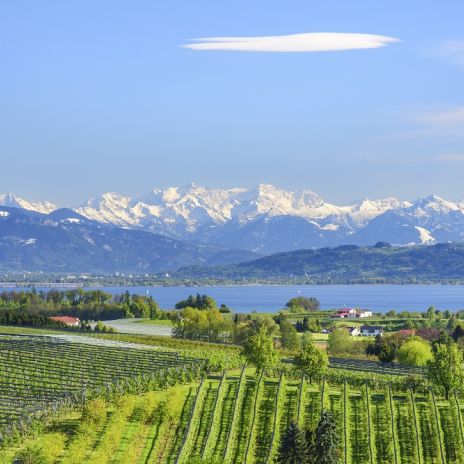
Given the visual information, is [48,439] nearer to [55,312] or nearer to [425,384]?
[425,384]

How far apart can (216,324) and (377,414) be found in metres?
59.3

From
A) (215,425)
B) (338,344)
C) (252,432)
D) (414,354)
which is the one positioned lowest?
(252,432)

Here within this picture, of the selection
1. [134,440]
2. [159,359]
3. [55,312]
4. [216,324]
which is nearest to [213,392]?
[134,440]

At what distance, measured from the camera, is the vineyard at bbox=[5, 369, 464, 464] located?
52781mm

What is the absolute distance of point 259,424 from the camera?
58438 mm

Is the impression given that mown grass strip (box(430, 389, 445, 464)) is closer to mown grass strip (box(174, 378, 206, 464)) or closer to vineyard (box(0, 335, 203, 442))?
mown grass strip (box(174, 378, 206, 464))

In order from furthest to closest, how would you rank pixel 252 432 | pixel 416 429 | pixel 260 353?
pixel 260 353
pixel 416 429
pixel 252 432

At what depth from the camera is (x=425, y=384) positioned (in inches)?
2731

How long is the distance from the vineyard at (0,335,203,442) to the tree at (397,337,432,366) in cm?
1882

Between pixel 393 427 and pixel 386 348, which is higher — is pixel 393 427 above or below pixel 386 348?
below

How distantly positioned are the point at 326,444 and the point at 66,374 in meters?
31.3

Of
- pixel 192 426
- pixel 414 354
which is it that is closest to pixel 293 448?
pixel 192 426

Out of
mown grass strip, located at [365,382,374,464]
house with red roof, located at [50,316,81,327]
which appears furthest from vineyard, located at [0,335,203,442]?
house with red roof, located at [50,316,81,327]

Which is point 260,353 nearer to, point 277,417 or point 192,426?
point 277,417
